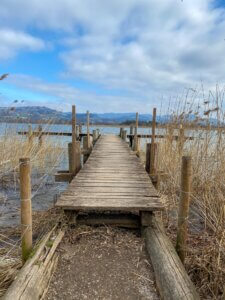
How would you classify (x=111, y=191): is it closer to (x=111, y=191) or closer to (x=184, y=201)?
(x=111, y=191)

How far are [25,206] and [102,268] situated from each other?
2.73ft

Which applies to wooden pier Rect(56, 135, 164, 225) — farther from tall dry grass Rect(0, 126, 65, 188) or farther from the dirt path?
tall dry grass Rect(0, 126, 65, 188)

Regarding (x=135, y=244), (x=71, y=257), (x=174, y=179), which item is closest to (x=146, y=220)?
(x=135, y=244)

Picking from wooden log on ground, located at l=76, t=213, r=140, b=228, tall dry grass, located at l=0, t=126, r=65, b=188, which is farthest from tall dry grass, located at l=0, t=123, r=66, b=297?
wooden log on ground, located at l=76, t=213, r=140, b=228

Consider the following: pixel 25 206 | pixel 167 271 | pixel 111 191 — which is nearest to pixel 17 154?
pixel 111 191

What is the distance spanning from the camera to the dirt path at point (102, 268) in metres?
2.00

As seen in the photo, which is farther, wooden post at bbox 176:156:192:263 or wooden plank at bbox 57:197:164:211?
wooden plank at bbox 57:197:164:211

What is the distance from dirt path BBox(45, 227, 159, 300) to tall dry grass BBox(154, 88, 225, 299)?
58 centimetres

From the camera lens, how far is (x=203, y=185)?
416 cm

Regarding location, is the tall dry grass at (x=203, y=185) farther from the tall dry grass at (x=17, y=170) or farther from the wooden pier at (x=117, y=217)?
the tall dry grass at (x=17, y=170)

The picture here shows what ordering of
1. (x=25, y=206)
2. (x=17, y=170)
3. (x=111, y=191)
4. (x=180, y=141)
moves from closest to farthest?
(x=25, y=206)
(x=111, y=191)
(x=180, y=141)
(x=17, y=170)

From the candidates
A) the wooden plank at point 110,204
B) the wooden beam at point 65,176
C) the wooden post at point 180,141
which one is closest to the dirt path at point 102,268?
the wooden plank at point 110,204

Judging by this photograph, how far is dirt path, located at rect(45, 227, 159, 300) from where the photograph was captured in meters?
2.00

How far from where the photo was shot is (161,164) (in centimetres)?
612
